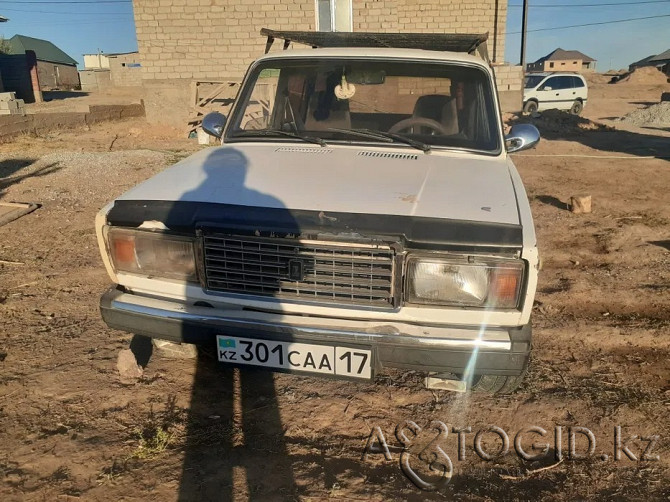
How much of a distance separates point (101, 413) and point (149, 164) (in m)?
7.83

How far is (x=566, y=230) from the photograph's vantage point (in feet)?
19.4

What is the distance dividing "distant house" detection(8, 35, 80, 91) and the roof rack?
41676 millimetres

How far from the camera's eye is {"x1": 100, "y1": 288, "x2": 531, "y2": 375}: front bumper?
2207 mm

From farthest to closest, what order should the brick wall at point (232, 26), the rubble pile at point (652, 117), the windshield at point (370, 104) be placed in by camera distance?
1. the rubble pile at point (652, 117)
2. the brick wall at point (232, 26)
3. the windshield at point (370, 104)

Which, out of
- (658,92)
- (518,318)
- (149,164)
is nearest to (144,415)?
(518,318)

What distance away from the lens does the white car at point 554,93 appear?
19625mm

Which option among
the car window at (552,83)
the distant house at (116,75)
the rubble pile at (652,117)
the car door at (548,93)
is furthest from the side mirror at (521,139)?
the distant house at (116,75)

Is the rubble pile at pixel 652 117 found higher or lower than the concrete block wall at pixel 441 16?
lower

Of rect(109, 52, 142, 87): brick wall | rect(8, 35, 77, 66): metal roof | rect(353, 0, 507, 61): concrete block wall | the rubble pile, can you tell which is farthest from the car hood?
rect(8, 35, 77, 66): metal roof

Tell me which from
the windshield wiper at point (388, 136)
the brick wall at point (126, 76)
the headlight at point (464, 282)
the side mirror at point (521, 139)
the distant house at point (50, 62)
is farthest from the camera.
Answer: the distant house at point (50, 62)

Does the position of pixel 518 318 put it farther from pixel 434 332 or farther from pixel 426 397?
pixel 426 397

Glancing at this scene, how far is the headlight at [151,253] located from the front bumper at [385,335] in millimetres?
193

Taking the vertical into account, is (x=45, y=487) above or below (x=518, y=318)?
below

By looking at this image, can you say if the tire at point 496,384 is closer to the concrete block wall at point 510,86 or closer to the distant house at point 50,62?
the concrete block wall at point 510,86
